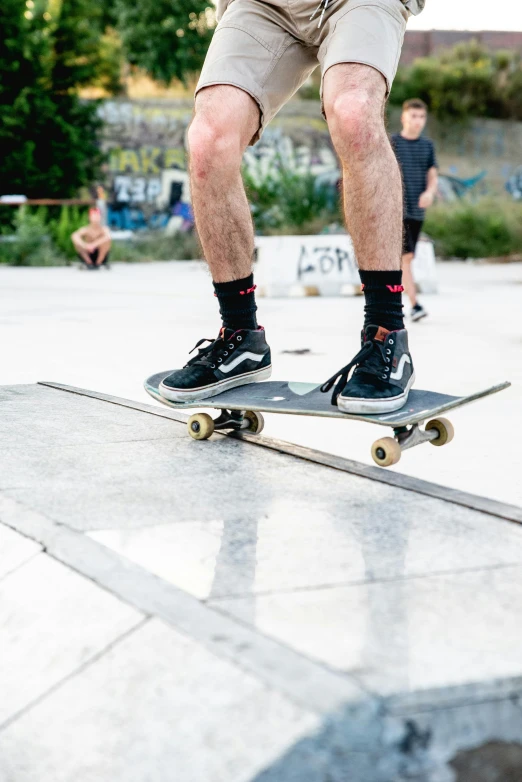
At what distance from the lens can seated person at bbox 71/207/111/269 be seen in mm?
19172

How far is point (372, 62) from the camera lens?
2883 mm

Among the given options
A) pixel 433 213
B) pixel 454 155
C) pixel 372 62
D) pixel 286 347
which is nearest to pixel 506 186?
pixel 454 155

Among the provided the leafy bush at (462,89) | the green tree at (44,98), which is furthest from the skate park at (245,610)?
the leafy bush at (462,89)

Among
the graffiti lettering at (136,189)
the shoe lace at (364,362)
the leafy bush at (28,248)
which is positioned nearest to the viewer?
the shoe lace at (364,362)

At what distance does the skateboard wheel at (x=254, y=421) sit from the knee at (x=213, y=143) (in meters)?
0.81

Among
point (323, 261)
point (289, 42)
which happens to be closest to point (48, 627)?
point (289, 42)

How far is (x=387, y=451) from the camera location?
2822 mm

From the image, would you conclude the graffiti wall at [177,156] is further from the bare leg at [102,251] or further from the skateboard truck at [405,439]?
the skateboard truck at [405,439]

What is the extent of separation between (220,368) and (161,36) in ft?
121

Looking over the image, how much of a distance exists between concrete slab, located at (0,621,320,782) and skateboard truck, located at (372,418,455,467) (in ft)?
4.17

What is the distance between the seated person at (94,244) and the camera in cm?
1917

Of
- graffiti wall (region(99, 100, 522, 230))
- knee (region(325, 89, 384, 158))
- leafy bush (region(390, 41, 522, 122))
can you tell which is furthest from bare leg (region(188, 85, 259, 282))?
leafy bush (region(390, 41, 522, 122))

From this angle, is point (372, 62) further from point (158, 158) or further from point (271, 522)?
point (158, 158)

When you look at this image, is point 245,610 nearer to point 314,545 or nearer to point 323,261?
point 314,545
